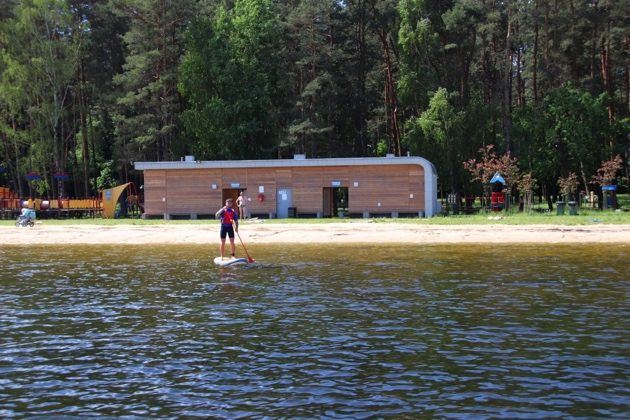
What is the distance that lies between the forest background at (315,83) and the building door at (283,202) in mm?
11659

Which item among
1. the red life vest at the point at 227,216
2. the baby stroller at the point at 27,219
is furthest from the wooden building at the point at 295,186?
the red life vest at the point at 227,216

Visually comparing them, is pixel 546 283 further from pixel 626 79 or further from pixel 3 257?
pixel 626 79

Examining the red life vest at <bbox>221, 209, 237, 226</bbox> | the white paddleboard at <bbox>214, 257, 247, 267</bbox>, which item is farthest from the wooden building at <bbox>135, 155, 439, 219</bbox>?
the white paddleboard at <bbox>214, 257, 247, 267</bbox>

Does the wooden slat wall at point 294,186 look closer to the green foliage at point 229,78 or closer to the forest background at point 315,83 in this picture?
the forest background at point 315,83

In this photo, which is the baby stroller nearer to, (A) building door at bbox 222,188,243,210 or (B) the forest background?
(A) building door at bbox 222,188,243,210

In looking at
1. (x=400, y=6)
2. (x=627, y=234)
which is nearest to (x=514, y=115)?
(x=400, y=6)

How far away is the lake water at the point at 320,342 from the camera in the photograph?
768cm

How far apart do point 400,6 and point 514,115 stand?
1302 centimetres

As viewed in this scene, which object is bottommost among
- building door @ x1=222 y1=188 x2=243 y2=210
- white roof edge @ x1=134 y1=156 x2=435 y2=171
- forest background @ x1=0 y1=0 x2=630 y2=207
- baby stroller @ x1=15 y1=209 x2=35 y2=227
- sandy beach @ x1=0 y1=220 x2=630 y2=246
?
sandy beach @ x1=0 y1=220 x2=630 y2=246

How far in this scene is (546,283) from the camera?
1614 cm

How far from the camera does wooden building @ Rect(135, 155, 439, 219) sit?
40656mm

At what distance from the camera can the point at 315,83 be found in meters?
53.6

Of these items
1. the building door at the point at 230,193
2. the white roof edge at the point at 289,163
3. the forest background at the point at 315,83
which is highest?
the forest background at the point at 315,83

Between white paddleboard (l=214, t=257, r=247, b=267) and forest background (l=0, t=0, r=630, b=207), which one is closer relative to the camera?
white paddleboard (l=214, t=257, r=247, b=267)
